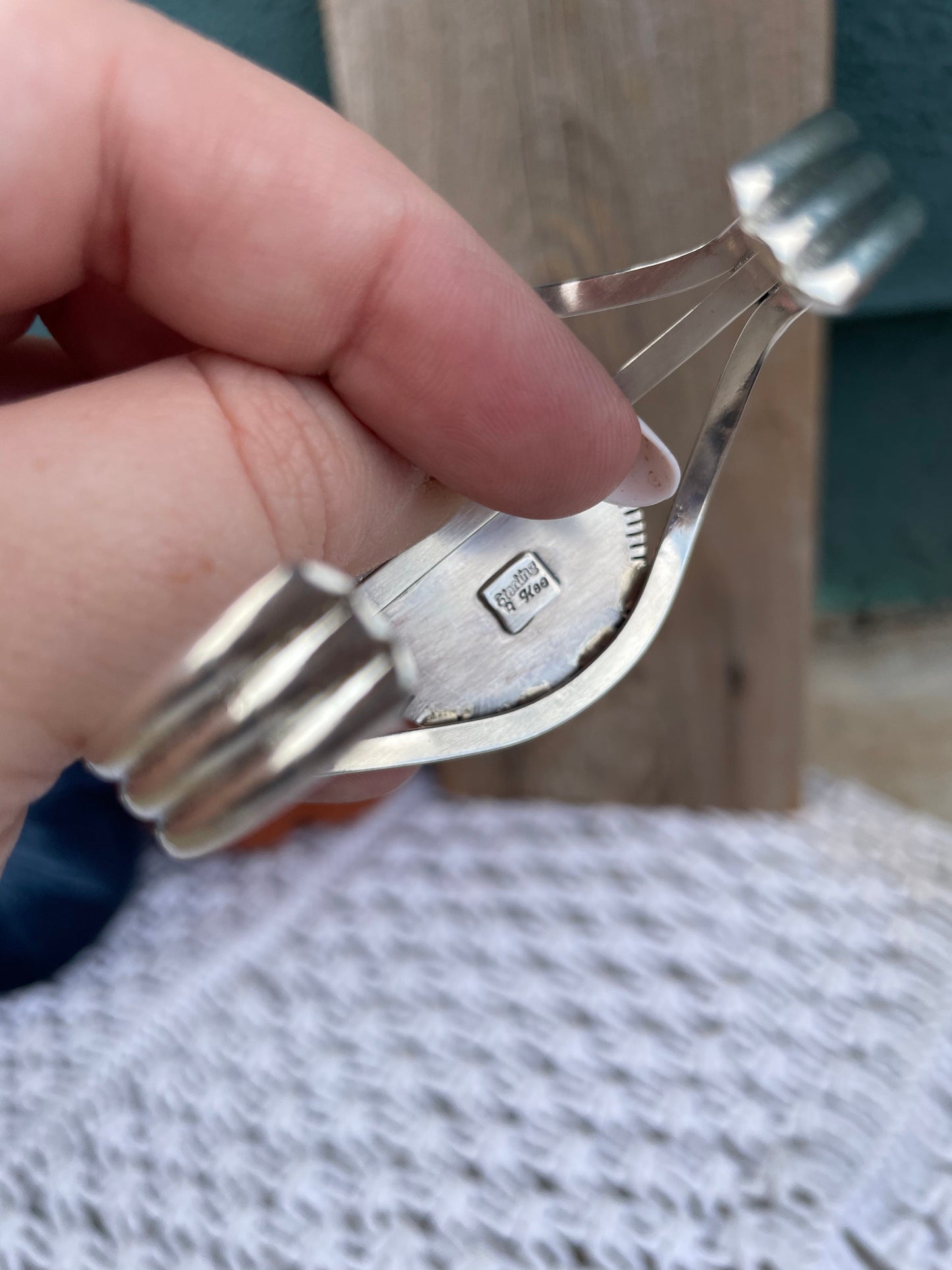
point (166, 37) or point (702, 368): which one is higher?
point (166, 37)

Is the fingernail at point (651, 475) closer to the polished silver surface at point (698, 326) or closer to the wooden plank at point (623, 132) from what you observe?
the polished silver surface at point (698, 326)

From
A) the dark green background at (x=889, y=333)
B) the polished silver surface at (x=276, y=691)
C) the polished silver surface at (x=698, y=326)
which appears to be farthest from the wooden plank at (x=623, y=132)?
the polished silver surface at (x=276, y=691)

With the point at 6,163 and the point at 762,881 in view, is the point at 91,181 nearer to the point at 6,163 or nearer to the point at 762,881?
the point at 6,163

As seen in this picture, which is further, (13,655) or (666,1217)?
(666,1217)

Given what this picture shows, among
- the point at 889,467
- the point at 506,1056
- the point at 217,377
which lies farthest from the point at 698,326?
the point at 889,467

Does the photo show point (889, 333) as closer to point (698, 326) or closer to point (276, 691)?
point (698, 326)

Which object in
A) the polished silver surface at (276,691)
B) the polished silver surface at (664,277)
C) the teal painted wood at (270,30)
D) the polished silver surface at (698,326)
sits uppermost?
the teal painted wood at (270,30)

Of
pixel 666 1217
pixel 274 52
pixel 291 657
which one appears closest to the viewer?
pixel 291 657

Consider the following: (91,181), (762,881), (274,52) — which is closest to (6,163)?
(91,181)
